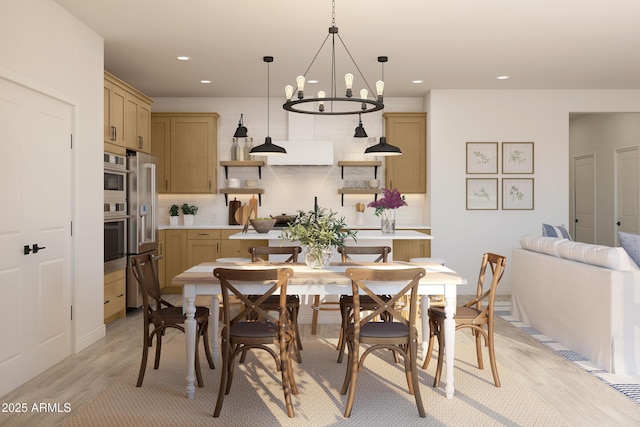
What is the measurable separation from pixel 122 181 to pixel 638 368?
497cm

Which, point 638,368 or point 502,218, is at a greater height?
point 502,218

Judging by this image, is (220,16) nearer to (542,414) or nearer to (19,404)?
(19,404)

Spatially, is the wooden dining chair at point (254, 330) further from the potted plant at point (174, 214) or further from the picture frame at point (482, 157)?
the picture frame at point (482, 157)

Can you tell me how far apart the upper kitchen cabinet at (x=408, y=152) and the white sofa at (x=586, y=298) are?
2529 mm

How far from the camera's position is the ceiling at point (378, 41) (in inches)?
184

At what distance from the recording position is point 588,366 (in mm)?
4418

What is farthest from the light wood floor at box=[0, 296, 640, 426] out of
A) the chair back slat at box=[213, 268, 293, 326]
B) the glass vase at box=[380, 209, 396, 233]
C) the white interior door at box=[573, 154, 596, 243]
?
the white interior door at box=[573, 154, 596, 243]

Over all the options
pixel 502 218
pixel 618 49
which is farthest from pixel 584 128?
pixel 618 49

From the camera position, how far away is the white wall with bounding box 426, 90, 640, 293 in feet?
26.1

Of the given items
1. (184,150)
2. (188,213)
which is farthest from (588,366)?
(184,150)

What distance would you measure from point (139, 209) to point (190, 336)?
10.1 ft

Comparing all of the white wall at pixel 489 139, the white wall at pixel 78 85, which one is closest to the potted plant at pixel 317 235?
the white wall at pixel 78 85

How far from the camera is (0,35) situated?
3752 millimetres

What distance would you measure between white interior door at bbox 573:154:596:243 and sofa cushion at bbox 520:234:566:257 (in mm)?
4423
